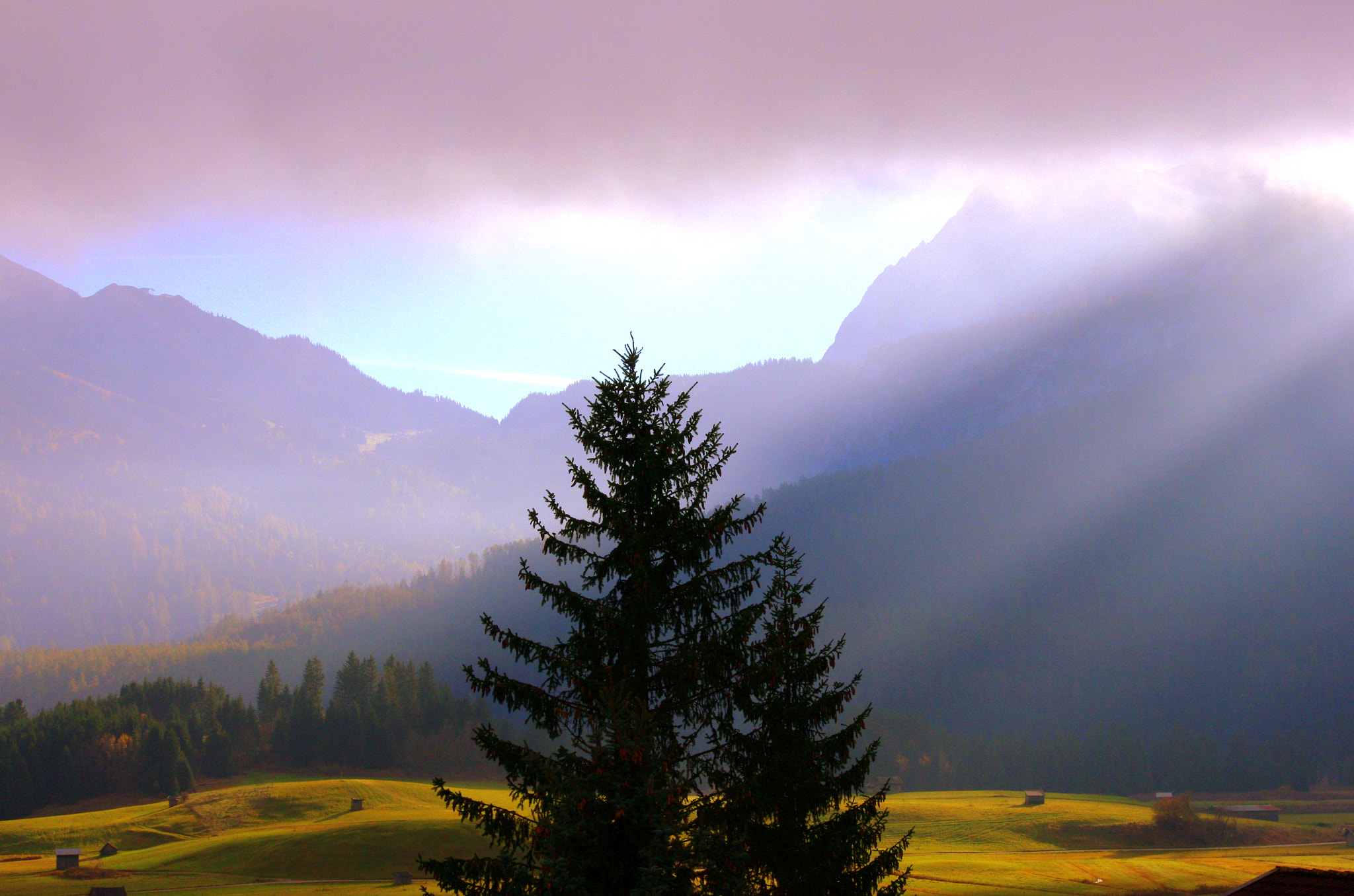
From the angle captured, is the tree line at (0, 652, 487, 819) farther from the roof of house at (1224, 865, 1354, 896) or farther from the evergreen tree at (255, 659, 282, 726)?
the roof of house at (1224, 865, 1354, 896)

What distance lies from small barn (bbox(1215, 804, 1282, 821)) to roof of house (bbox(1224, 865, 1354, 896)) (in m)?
114

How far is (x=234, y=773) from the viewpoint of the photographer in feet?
506

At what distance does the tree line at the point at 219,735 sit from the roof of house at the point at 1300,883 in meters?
124

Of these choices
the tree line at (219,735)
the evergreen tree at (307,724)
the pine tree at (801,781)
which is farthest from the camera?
the evergreen tree at (307,724)

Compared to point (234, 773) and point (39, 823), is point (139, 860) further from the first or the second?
point (234, 773)

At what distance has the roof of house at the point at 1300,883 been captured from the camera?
17.3 m

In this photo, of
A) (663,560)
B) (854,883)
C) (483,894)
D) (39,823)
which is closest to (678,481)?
(663,560)

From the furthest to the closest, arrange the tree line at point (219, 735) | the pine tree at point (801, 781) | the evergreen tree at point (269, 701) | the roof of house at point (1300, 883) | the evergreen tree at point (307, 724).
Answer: the evergreen tree at point (269, 701) < the evergreen tree at point (307, 724) < the tree line at point (219, 735) < the pine tree at point (801, 781) < the roof of house at point (1300, 883)

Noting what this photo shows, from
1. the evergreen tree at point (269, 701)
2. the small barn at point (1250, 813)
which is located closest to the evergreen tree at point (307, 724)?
the evergreen tree at point (269, 701)

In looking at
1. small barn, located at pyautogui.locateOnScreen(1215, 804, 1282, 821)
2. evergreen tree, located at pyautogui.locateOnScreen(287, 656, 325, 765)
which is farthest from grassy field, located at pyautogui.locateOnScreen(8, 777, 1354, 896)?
evergreen tree, located at pyautogui.locateOnScreen(287, 656, 325, 765)

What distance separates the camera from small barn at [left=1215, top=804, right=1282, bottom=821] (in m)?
111

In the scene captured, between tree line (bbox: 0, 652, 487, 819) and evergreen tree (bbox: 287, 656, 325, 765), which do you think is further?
evergreen tree (bbox: 287, 656, 325, 765)

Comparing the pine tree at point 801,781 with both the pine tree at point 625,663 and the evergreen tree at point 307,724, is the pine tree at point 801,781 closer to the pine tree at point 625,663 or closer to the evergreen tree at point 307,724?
the pine tree at point 625,663

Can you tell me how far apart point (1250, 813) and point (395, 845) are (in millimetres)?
105476
